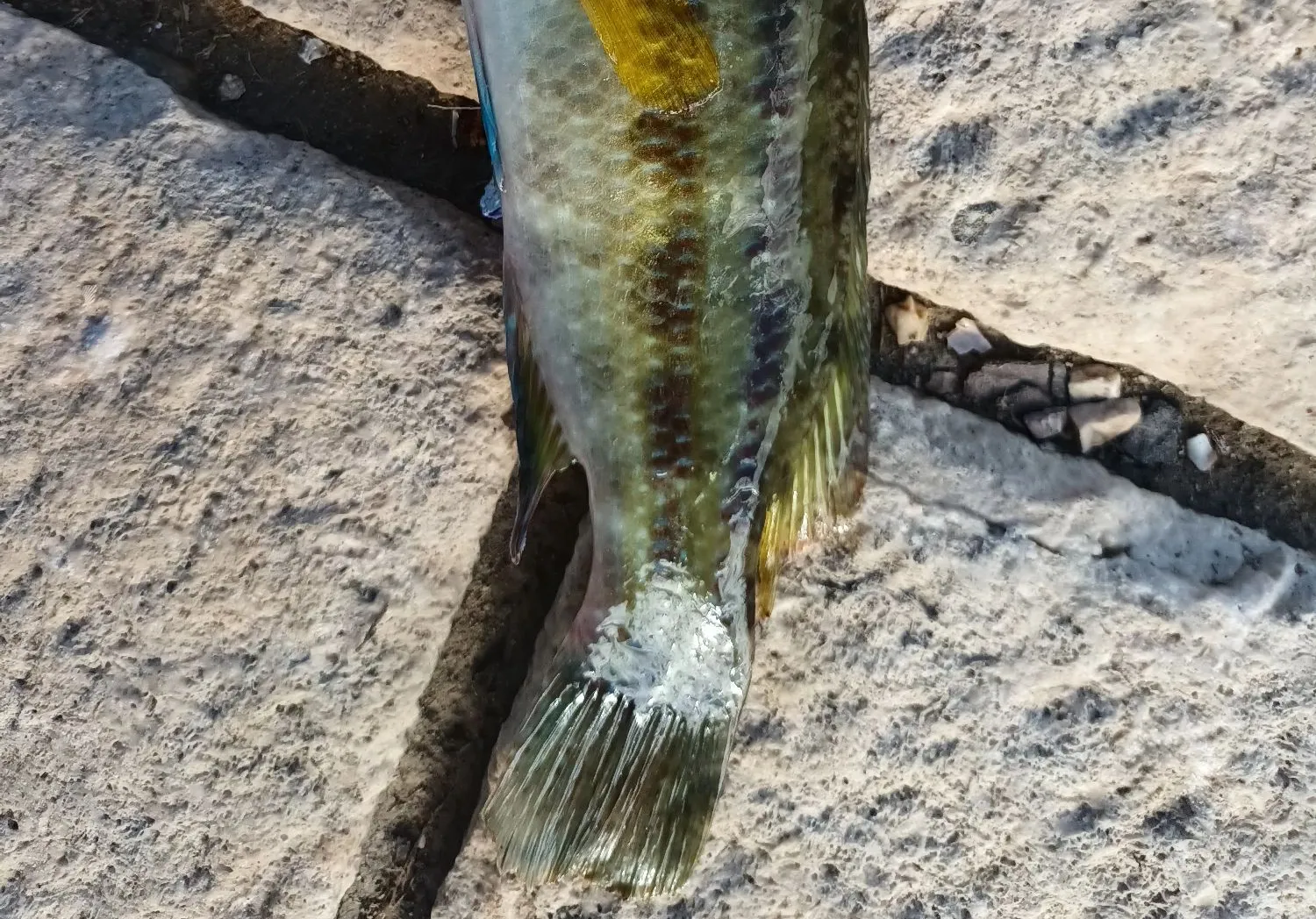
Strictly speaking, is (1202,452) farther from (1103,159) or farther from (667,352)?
(667,352)

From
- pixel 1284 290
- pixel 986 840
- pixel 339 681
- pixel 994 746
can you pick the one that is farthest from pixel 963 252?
pixel 339 681

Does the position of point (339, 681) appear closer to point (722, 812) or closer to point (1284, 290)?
point (722, 812)

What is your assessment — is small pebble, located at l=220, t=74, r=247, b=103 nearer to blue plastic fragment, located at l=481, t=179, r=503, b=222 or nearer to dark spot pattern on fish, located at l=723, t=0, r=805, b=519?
blue plastic fragment, located at l=481, t=179, r=503, b=222

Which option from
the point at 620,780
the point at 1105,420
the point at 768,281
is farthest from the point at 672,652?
the point at 1105,420

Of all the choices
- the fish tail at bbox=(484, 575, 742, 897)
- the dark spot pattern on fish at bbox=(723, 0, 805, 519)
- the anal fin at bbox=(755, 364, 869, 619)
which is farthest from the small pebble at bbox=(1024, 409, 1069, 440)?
the fish tail at bbox=(484, 575, 742, 897)

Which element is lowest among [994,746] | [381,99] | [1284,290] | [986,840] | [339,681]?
[986,840]
